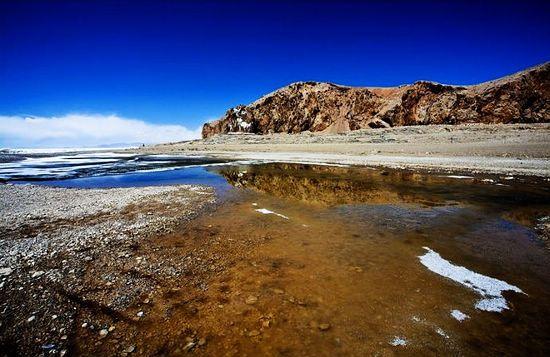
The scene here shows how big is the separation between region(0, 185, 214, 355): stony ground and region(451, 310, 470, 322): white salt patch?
507cm

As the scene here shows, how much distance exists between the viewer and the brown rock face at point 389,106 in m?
52.2

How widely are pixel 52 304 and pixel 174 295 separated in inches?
82.0

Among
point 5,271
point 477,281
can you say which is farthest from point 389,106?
point 5,271

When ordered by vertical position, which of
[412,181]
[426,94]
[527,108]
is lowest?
[412,181]

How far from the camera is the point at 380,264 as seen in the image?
6.71 metres

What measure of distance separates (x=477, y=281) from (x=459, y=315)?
1505 millimetres

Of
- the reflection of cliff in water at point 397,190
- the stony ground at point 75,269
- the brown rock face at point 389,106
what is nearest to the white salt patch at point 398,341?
the stony ground at point 75,269

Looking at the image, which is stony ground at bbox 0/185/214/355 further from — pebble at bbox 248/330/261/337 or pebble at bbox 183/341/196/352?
pebble at bbox 248/330/261/337

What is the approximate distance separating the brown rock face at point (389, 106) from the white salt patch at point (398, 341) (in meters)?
64.3

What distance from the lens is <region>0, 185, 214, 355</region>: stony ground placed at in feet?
14.6

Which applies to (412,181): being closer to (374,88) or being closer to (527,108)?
(527,108)

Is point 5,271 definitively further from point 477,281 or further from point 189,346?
point 477,281

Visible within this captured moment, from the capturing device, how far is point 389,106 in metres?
77.7

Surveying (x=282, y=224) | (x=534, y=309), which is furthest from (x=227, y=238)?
(x=534, y=309)
